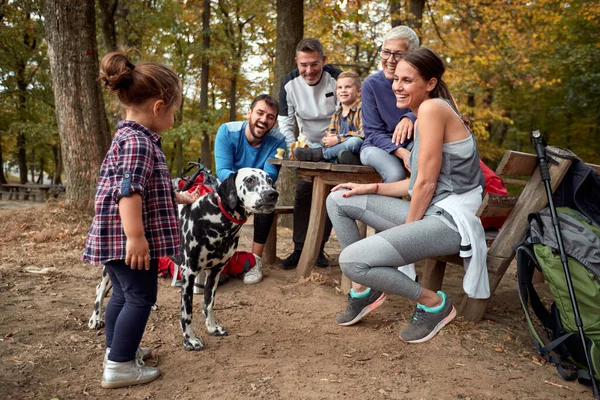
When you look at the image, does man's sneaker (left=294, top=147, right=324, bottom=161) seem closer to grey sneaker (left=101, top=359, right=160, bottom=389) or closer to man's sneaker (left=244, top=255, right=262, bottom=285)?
man's sneaker (left=244, top=255, right=262, bottom=285)

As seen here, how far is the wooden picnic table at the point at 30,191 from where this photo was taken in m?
19.6

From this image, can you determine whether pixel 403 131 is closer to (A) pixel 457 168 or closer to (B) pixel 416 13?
(A) pixel 457 168

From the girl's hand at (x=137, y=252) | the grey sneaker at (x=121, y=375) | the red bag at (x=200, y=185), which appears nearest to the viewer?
the girl's hand at (x=137, y=252)

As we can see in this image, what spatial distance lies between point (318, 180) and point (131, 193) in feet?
8.37

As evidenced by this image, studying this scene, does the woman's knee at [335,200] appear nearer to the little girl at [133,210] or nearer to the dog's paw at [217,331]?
the dog's paw at [217,331]

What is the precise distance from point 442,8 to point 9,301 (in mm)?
11903

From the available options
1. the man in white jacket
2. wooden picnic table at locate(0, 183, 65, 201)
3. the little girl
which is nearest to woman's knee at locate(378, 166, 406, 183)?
the man in white jacket

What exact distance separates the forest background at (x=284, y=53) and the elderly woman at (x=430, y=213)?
4775 mm

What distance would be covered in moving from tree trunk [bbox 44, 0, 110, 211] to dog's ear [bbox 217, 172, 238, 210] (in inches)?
173

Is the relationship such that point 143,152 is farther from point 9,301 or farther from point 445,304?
point 9,301

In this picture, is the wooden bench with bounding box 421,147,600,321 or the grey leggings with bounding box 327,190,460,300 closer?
the grey leggings with bounding box 327,190,460,300

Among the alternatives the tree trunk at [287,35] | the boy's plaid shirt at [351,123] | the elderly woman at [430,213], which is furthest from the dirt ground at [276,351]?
the tree trunk at [287,35]

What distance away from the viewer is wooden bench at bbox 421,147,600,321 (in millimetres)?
3361

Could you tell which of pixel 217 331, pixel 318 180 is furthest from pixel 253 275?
pixel 217 331
